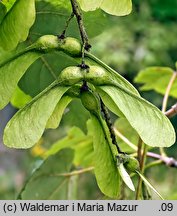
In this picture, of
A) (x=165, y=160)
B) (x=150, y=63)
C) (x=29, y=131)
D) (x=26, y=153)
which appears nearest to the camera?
(x=29, y=131)

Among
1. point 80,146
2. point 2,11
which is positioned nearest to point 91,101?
point 2,11

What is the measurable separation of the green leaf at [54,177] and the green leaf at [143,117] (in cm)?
52

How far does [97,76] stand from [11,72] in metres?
0.10

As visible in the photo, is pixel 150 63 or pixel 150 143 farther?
pixel 150 63

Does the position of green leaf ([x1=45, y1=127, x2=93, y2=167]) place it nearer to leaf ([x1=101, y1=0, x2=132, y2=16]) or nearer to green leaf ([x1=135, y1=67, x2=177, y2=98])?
green leaf ([x1=135, y1=67, x2=177, y2=98])

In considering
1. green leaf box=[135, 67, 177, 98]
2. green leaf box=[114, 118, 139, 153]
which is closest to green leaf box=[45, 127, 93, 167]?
green leaf box=[114, 118, 139, 153]

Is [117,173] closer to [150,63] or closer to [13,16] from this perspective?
[13,16]

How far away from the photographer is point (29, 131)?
21.6 inches

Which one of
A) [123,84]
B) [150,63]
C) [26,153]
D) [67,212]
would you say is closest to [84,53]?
[123,84]

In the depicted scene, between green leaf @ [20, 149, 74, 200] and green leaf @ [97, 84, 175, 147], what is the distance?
52 cm

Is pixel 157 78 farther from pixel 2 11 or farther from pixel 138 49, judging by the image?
pixel 138 49

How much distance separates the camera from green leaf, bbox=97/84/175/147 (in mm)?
553

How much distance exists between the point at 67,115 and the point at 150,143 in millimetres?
378

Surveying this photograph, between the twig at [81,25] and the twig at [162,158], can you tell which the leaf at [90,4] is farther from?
the twig at [162,158]
